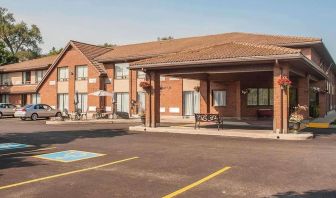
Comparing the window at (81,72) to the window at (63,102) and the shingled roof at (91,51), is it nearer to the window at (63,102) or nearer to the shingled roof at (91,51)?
the shingled roof at (91,51)

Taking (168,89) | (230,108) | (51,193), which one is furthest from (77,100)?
(51,193)

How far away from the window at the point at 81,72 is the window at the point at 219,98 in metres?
13.7

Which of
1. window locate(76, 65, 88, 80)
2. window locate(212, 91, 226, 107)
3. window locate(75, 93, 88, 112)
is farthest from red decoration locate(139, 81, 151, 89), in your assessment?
window locate(75, 93, 88, 112)

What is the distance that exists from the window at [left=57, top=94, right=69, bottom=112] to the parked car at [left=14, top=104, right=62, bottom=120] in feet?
10.2

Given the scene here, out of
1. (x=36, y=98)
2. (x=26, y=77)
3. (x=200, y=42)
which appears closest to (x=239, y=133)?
(x=200, y=42)

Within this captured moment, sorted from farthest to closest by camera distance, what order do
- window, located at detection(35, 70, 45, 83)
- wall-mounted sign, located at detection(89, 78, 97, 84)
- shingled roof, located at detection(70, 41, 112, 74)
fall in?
window, located at detection(35, 70, 45, 83) < shingled roof, located at detection(70, 41, 112, 74) < wall-mounted sign, located at detection(89, 78, 97, 84)

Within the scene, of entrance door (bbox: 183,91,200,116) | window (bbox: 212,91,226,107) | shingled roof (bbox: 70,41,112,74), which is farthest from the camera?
shingled roof (bbox: 70,41,112,74)

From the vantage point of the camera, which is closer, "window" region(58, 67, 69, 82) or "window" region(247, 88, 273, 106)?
"window" region(247, 88, 273, 106)

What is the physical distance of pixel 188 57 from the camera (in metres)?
19.5

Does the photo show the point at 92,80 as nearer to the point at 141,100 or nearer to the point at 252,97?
the point at 141,100

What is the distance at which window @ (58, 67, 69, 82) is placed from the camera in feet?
122

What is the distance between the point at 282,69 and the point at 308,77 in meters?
7.91

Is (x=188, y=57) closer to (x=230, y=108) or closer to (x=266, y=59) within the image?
(x=266, y=59)

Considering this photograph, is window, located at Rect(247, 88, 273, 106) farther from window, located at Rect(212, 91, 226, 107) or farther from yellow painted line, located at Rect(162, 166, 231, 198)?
yellow painted line, located at Rect(162, 166, 231, 198)
